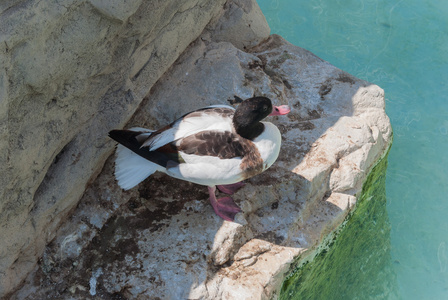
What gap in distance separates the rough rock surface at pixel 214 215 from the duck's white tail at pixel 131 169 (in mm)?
305

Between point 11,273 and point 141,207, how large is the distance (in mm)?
1014

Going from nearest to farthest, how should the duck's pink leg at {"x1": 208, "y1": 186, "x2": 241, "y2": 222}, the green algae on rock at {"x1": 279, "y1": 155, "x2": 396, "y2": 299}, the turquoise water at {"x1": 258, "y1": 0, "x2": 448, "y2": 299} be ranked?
1. the duck's pink leg at {"x1": 208, "y1": 186, "x2": 241, "y2": 222}
2. the green algae on rock at {"x1": 279, "y1": 155, "x2": 396, "y2": 299}
3. the turquoise water at {"x1": 258, "y1": 0, "x2": 448, "y2": 299}

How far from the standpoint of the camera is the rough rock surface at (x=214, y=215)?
3.31 meters

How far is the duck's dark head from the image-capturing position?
3.49m

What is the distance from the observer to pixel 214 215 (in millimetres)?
3645

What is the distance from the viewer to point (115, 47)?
132 inches

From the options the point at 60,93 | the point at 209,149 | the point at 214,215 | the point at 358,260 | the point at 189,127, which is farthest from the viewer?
the point at 358,260

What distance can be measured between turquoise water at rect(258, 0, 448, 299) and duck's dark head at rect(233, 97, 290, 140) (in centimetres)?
251

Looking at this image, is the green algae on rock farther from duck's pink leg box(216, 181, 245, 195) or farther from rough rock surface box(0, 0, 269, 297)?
rough rock surface box(0, 0, 269, 297)

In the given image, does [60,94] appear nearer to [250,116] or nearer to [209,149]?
[209,149]

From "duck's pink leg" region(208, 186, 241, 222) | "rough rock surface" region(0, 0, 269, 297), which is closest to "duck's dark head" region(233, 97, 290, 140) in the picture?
"duck's pink leg" region(208, 186, 241, 222)

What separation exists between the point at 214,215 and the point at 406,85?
4.13 meters

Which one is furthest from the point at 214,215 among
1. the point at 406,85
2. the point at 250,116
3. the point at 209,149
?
the point at 406,85

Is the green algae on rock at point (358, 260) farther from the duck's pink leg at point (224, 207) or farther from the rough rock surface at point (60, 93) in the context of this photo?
the rough rock surface at point (60, 93)
